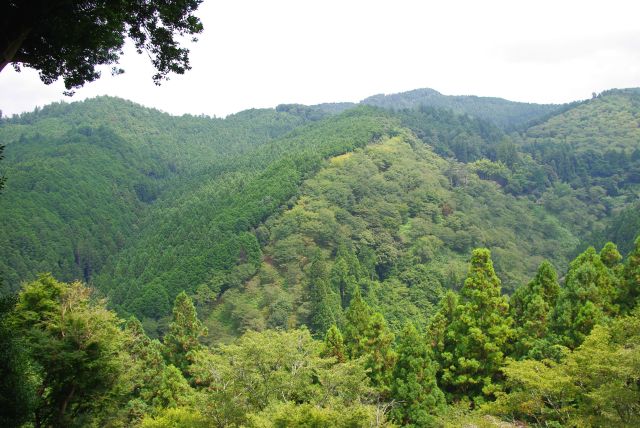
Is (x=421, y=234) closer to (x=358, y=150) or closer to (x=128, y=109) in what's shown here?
(x=358, y=150)

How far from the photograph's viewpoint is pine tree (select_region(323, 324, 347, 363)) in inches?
1035

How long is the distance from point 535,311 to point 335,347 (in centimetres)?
1045

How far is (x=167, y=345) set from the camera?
32.1 meters

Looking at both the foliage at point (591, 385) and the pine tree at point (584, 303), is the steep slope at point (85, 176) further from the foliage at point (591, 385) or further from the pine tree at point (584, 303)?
the foliage at point (591, 385)

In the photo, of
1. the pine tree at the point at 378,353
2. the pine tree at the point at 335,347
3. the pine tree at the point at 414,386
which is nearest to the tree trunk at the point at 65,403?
the pine tree at the point at 414,386

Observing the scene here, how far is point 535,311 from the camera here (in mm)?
23953

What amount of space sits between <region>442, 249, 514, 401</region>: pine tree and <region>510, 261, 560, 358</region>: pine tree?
77 cm

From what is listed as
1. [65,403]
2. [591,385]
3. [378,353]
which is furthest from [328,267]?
[591,385]

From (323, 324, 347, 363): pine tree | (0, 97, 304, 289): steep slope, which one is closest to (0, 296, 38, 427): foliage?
(323, 324, 347, 363): pine tree

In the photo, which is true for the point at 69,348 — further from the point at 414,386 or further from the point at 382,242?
the point at 382,242

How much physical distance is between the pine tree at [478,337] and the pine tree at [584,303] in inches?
119

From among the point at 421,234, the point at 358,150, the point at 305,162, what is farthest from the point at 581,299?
the point at 358,150

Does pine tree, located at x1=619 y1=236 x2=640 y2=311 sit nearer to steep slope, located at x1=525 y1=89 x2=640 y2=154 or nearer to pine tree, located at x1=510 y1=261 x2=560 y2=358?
pine tree, located at x1=510 y1=261 x2=560 y2=358

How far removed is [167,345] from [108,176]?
107300 mm
